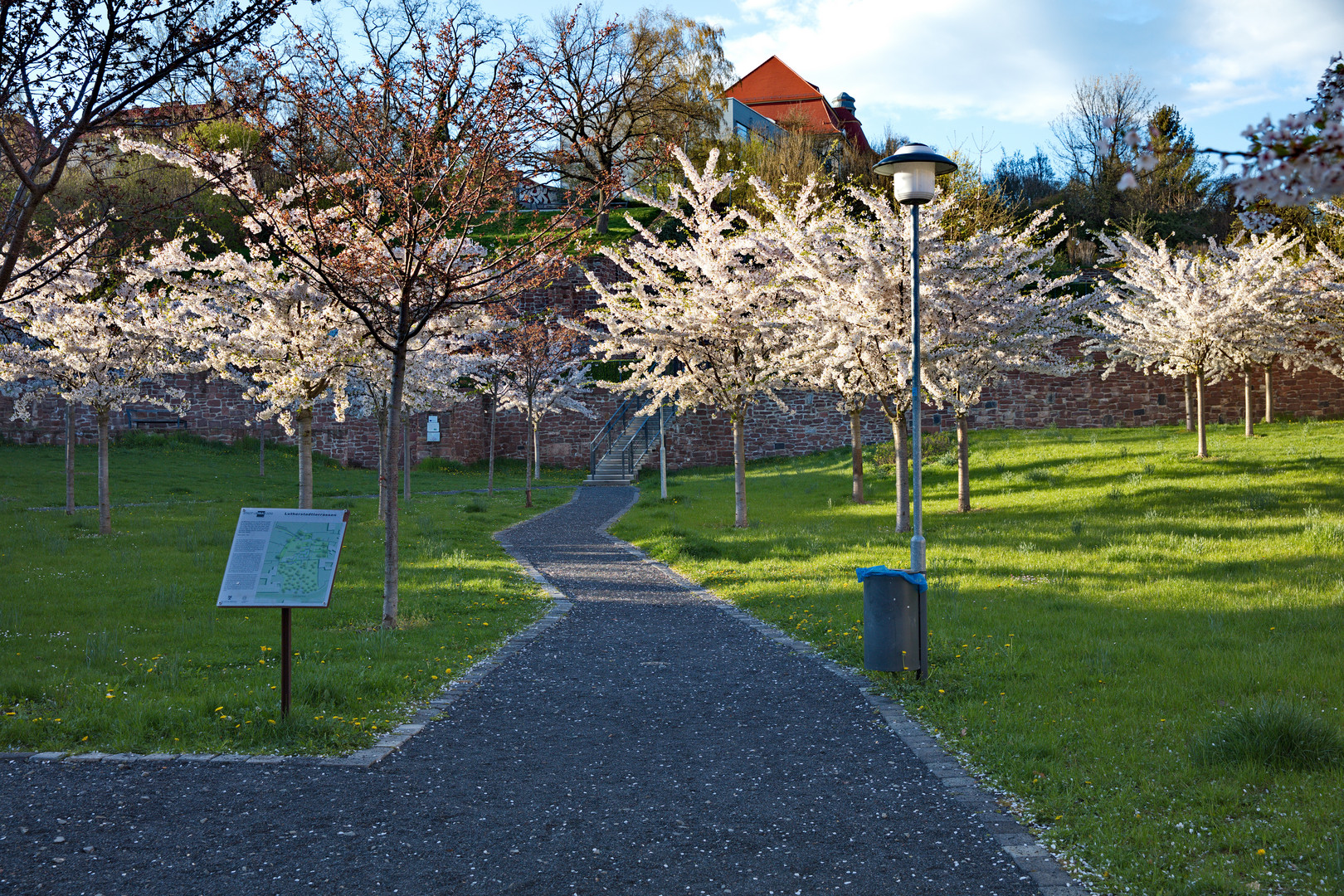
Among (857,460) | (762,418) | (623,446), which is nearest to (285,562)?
(857,460)

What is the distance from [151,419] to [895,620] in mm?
33403

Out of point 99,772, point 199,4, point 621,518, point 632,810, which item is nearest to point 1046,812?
point 632,810

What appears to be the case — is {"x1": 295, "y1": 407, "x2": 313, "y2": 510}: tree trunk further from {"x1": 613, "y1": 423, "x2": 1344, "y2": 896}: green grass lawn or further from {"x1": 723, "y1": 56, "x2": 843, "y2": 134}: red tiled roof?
{"x1": 723, "y1": 56, "x2": 843, "y2": 134}: red tiled roof

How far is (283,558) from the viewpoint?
5766 millimetres

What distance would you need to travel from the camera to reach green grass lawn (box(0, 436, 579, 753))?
5801 millimetres

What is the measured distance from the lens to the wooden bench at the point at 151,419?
3244cm

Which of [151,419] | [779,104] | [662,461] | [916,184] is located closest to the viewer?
[916,184]

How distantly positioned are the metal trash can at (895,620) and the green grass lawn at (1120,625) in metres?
0.29

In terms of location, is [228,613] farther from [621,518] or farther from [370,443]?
[370,443]

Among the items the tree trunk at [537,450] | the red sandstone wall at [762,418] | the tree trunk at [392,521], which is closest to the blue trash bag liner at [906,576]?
the tree trunk at [392,521]

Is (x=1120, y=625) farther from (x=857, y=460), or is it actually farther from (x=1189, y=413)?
(x=1189, y=413)

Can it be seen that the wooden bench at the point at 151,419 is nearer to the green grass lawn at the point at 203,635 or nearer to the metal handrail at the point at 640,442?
the green grass lawn at the point at 203,635

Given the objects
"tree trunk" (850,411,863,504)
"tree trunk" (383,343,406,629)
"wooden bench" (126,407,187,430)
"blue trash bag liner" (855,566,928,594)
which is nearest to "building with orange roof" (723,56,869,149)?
"wooden bench" (126,407,187,430)

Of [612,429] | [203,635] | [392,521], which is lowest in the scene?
[203,635]
